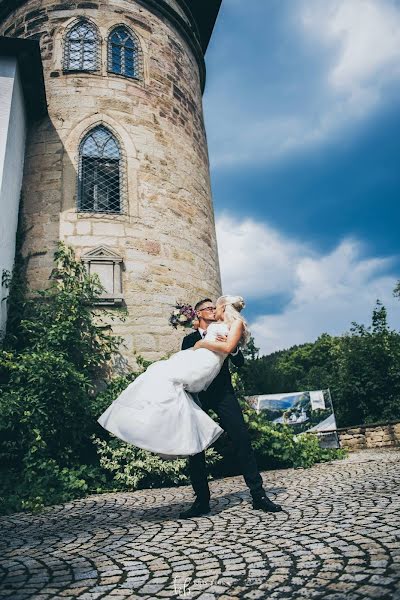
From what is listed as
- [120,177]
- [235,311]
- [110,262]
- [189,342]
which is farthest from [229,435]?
[120,177]

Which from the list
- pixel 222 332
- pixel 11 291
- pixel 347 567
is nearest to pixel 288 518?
pixel 347 567

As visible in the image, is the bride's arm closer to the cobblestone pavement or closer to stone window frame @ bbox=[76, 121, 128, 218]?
the cobblestone pavement

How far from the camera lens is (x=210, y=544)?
248 cm

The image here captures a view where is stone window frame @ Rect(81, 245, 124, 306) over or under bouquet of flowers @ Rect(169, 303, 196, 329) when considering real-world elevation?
over

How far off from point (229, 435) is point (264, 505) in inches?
21.9

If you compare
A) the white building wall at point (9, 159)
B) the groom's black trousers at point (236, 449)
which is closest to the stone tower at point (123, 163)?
the white building wall at point (9, 159)

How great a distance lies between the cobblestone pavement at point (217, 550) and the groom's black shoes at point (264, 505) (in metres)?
0.07

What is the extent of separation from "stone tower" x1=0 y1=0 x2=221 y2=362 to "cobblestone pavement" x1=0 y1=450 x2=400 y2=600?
367 centimetres

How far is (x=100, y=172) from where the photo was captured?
7973 millimetres

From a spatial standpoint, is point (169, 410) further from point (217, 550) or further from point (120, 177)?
point (120, 177)

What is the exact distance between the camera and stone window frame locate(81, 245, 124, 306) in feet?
23.1

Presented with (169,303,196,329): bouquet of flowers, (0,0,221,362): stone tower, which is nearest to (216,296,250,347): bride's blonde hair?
(0,0,221,362): stone tower

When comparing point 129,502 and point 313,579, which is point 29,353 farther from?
point 313,579

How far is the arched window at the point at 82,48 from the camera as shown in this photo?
8445mm
